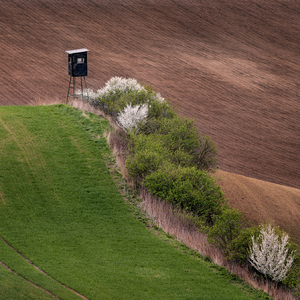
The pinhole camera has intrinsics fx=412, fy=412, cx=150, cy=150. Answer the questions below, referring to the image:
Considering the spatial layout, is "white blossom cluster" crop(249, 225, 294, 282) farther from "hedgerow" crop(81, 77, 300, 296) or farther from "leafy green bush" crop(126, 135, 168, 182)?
"leafy green bush" crop(126, 135, 168, 182)

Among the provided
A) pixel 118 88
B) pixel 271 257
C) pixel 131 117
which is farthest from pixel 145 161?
pixel 118 88

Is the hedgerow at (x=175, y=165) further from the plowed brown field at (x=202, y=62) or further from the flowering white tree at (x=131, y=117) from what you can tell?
the plowed brown field at (x=202, y=62)

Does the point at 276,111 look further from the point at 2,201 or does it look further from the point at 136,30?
the point at 2,201

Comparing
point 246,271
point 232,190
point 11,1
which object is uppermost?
point 11,1

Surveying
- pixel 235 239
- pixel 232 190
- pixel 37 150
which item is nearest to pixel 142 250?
pixel 235 239

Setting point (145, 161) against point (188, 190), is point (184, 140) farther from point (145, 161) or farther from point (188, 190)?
point (188, 190)

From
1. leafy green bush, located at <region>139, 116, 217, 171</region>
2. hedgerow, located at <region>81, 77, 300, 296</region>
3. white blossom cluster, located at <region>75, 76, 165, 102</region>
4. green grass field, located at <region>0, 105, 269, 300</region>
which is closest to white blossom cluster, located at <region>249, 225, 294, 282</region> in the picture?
hedgerow, located at <region>81, 77, 300, 296</region>

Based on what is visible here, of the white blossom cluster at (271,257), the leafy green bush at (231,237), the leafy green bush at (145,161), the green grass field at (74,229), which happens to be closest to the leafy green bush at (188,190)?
the leafy green bush at (145,161)
